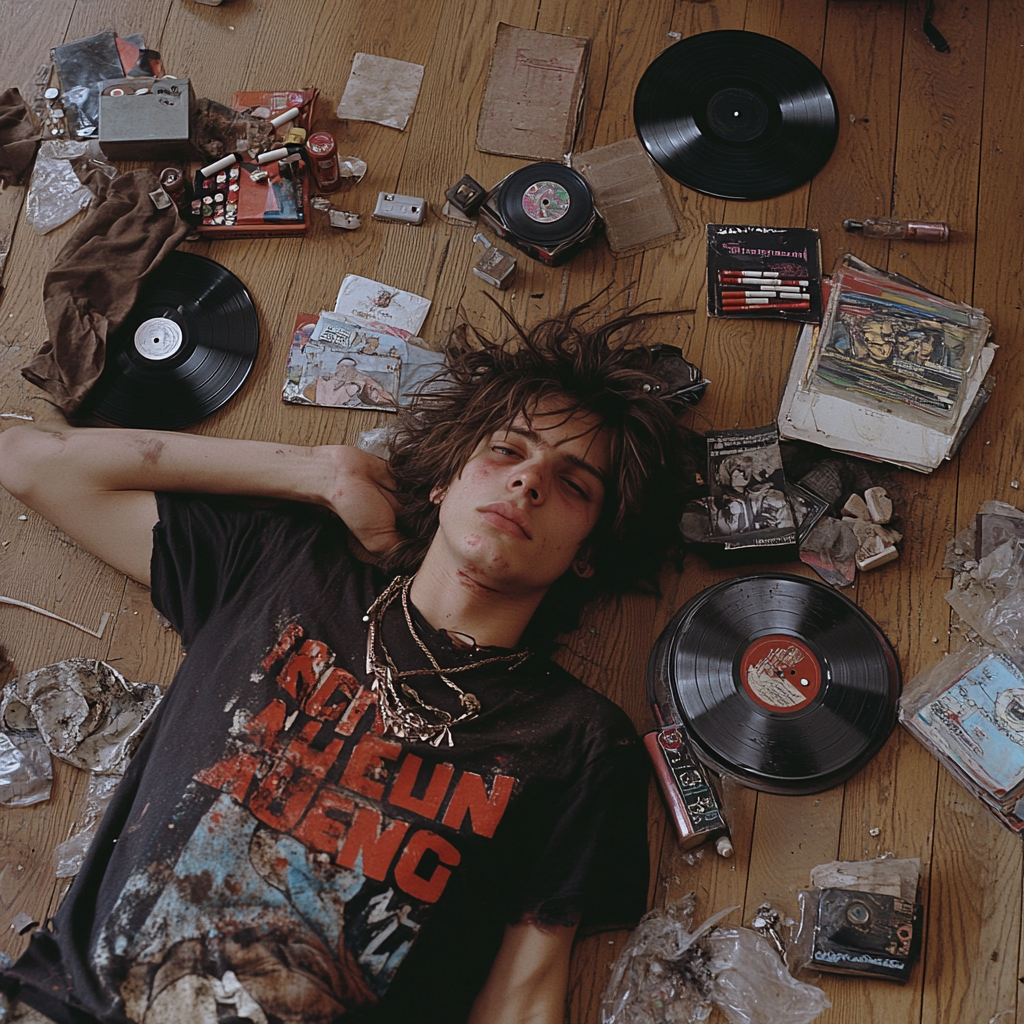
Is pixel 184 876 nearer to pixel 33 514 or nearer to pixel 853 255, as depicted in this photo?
pixel 33 514

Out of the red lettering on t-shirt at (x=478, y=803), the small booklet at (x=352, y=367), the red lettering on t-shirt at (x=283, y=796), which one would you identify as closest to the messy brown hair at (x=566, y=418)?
the small booklet at (x=352, y=367)

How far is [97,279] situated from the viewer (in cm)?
235

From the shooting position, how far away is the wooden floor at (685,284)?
2016mm

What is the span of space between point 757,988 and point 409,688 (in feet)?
3.04

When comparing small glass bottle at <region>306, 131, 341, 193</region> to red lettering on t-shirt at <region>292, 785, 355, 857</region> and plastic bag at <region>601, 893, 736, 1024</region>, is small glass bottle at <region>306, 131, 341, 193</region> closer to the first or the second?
red lettering on t-shirt at <region>292, 785, 355, 857</region>

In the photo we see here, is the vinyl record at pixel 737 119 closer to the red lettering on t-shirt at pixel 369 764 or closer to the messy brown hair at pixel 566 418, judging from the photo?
the messy brown hair at pixel 566 418

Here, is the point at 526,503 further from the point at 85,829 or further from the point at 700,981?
the point at 85,829

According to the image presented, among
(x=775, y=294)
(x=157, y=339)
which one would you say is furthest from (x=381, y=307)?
(x=775, y=294)

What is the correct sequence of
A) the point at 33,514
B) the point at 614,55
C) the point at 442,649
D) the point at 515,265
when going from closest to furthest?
the point at 442,649, the point at 33,514, the point at 515,265, the point at 614,55

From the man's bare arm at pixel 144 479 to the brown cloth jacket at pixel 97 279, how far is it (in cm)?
20

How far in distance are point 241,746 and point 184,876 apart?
9.3 inches

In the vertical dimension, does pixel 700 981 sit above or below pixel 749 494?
below

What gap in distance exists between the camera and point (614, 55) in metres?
2.66

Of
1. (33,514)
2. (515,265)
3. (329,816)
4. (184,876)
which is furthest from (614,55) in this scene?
(184,876)
